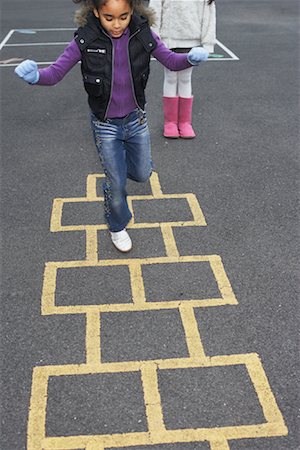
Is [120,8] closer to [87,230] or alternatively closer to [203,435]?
[87,230]

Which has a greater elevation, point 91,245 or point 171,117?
point 171,117

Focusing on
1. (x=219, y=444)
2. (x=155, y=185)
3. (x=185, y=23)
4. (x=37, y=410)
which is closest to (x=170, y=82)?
(x=185, y=23)

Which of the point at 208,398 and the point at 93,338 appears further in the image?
the point at 93,338

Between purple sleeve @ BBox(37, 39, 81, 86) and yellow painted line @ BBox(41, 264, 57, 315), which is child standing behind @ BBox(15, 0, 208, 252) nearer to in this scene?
purple sleeve @ BBox(37, 39, 81, 86)

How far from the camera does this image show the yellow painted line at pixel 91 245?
3.59m

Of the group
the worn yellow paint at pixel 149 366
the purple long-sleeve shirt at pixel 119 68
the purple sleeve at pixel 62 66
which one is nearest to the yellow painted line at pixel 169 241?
the worn yellow paint at pixel 149 366

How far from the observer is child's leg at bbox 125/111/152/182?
3264mm

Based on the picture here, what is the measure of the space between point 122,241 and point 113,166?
613mm

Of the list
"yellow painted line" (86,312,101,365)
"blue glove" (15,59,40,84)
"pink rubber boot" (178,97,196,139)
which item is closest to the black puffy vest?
"blue glove" (15,59,40,84)

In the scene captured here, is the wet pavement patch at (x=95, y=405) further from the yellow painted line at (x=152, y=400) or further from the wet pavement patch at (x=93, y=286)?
the wet pavement patch at (x=93, y=286)

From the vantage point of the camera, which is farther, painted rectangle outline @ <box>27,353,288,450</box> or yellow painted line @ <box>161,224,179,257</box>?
yellow painted line @ <box>161,224,179,257</box>

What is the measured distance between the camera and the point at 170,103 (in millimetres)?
5406

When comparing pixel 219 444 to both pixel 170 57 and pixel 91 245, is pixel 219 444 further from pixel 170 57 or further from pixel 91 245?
pixel 170 57

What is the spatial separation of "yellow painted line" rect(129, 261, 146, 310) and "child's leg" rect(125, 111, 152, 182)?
0.64m
